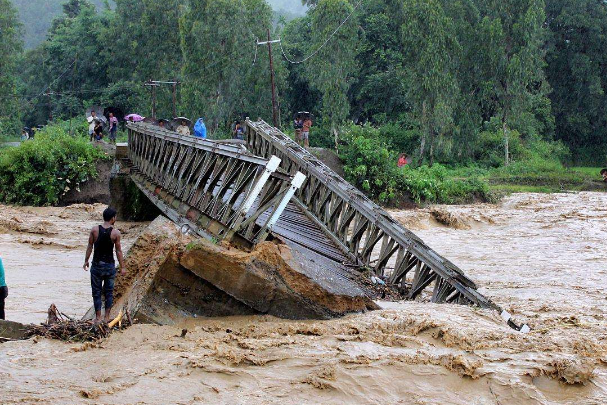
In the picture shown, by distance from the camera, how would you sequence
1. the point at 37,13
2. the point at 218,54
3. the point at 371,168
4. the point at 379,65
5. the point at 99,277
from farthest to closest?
the point at 37,13 → the point at 379,65 → the point at 218,54 → the point at 371,168 → the point at 99,277

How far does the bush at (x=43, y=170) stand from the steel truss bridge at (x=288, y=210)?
9734 mm

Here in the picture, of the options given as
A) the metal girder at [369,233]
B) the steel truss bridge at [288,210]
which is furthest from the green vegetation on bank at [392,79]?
the steel truss bridge at [288,210]

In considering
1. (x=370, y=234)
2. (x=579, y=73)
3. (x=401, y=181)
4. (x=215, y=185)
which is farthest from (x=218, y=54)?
(x=370, y=234)

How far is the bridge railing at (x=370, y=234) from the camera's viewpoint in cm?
1129

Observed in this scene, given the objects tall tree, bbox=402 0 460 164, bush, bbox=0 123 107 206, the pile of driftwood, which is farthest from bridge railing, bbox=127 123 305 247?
tall tree, bbox=402 0 460 164

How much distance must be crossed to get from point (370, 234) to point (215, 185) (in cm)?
317

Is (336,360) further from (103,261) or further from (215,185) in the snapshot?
(215,185)

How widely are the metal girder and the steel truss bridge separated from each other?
2 cm

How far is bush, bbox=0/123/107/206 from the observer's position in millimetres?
27359

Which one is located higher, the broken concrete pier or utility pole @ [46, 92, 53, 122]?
utility pole @ [46, 92, 53, 122]

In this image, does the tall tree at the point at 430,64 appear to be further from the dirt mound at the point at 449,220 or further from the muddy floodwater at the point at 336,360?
the muddy floodwater at the point at 336,360

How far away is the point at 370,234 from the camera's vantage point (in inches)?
529

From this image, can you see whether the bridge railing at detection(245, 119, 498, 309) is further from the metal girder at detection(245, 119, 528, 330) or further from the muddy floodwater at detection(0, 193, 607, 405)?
the muddy floodwater at detection(0, 193, 607, 405)

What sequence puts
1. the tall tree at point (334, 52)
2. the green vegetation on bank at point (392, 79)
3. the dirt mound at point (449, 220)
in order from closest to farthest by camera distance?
the dirt mound at point (449, 220) < the green vegetation on bank at point (392, 79) < the tall tree at point (334, 52)
